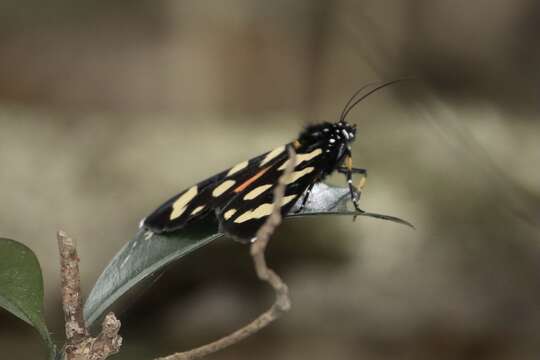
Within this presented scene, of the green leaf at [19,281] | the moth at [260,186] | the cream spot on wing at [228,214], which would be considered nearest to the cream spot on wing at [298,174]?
the moth at [260,186]

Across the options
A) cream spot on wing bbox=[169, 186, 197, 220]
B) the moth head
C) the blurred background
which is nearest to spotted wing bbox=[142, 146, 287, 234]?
cream spot on wing bbox=[169, 186, 197, 220]

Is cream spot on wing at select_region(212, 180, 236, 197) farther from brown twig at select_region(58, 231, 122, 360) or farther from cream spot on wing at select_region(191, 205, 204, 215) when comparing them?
brown twig at select_region(58, 231, 122, 360)

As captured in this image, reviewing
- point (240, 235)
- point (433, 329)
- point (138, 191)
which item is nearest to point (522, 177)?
point (433, 329)

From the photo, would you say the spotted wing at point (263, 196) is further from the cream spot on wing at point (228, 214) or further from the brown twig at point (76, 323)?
the brown twig at point (76, 323)

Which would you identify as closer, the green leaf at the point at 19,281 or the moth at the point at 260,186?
the green leaf at the point at 19,281

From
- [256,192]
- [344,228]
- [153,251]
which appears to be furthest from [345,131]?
[344,228]

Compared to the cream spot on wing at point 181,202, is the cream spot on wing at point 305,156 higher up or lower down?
higher up

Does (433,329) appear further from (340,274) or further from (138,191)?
(138,191)

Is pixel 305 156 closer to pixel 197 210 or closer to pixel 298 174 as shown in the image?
pixel 298 174
